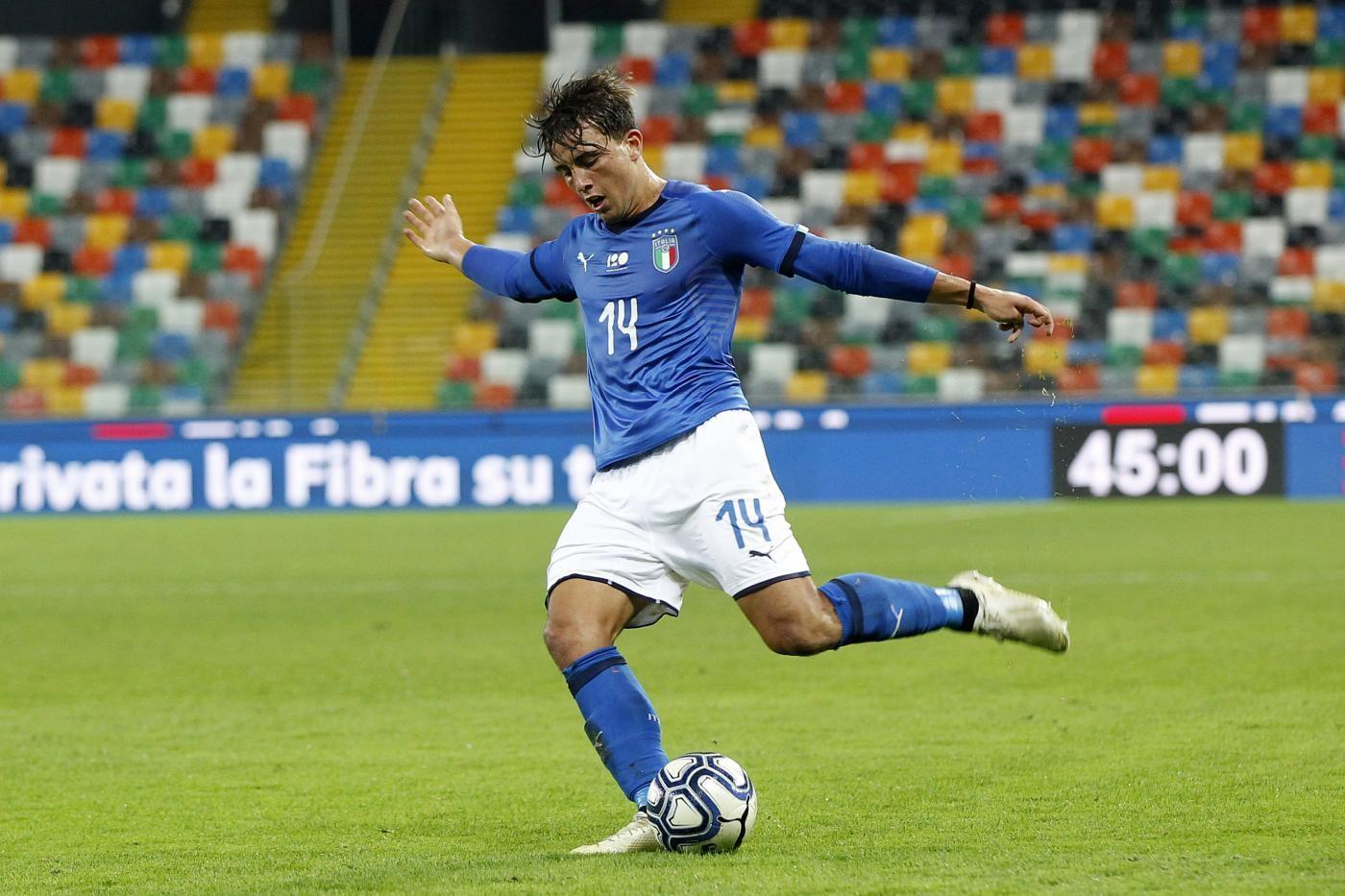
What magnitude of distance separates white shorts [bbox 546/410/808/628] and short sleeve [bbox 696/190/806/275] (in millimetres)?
381

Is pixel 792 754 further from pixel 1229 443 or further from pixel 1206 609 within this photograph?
pixel 1229 443

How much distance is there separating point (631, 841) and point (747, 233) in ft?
4.77

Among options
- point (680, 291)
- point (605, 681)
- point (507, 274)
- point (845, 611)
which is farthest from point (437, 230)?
point (845, 611)

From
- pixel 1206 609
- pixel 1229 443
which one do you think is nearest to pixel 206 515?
pixel 1229 443

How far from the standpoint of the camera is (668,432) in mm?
4734

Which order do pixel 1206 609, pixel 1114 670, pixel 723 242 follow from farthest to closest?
1. pixel 1206 609
2. pixel 1114 670
3. pixel 723 242

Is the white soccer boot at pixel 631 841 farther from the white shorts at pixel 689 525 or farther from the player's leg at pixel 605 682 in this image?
the white shorts at pixel 689 525

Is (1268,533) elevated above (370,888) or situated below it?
below

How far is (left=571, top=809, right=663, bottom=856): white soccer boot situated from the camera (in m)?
4.43

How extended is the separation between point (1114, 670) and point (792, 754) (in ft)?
7.22

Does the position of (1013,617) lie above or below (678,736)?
above

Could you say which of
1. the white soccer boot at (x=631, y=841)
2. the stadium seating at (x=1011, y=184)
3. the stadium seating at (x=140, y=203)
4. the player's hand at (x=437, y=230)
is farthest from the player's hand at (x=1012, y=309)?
the stadium seating at (x=140, y=203)

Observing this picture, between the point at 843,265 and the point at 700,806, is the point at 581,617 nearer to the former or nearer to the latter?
the point at 700,806

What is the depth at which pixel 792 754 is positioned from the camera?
5.93 meters
